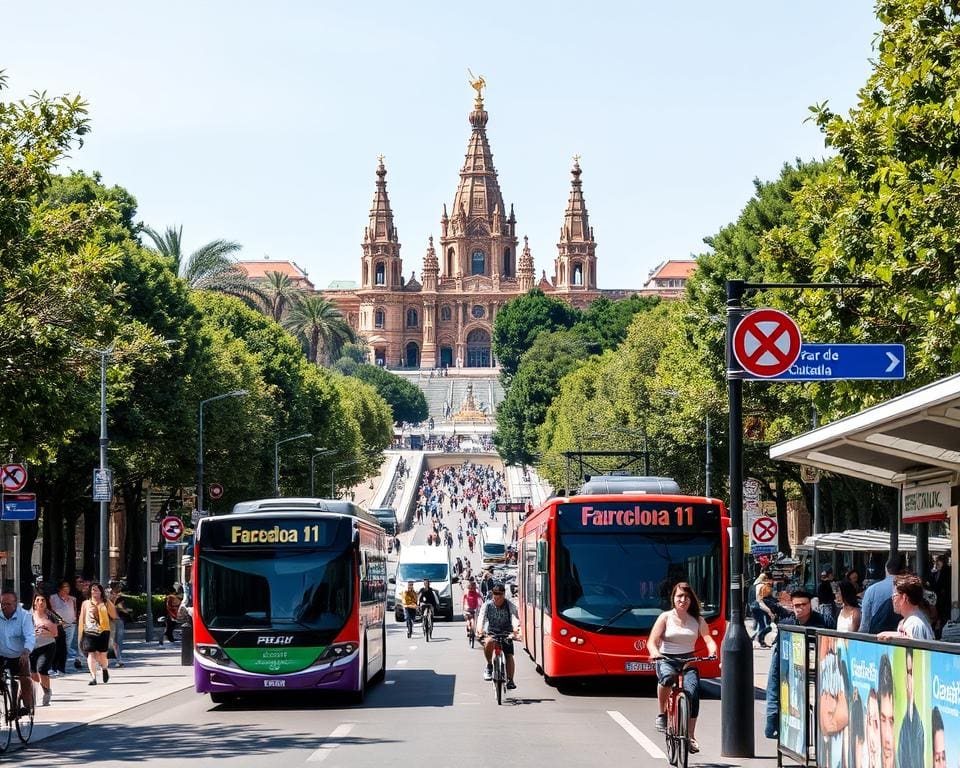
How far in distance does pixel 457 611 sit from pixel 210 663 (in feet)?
142

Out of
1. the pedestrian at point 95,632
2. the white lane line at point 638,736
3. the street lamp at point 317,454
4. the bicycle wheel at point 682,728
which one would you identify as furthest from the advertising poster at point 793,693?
the street lamp at point 317,454

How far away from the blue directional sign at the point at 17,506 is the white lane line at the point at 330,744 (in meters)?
11.0

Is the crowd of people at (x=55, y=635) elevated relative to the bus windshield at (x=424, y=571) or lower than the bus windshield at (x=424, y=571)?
elevated

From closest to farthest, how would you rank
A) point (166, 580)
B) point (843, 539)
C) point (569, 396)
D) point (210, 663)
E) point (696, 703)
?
point (696, 703) < point (210, 663) < point (843, 539) < point (166, 580) < point (569, 396)

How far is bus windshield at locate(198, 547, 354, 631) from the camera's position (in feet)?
68.3

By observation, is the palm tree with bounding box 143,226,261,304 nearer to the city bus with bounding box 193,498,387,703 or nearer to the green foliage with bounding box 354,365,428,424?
the city bus with bounding box 193,498,387,703

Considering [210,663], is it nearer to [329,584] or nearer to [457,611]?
[329,584]

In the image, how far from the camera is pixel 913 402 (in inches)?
531

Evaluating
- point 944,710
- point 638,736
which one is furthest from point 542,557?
point 944,710

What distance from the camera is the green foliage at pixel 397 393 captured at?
180 meters

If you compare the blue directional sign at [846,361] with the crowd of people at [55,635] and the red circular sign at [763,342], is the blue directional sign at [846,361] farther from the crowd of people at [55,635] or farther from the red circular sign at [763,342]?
the crowd of people at [55,635]

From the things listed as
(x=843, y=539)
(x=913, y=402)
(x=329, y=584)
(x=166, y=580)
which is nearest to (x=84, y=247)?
(x=329, y=584)

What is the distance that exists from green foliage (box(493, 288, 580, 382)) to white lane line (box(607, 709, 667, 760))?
147m

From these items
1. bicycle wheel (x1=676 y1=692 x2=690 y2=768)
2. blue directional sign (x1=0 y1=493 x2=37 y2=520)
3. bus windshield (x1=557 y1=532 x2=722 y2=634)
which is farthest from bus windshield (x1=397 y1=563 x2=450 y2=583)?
bicycle wheel (x1=676 y1=692 x2=690 y2=768)
